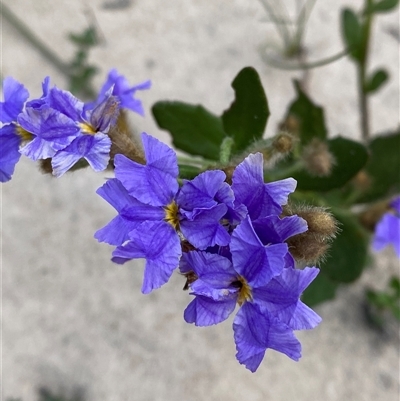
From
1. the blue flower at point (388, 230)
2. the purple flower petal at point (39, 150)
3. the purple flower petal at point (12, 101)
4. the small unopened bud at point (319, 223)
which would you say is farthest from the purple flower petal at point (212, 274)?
the blue flower at point (388, 230)

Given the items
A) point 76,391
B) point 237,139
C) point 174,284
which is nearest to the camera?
point 237,139

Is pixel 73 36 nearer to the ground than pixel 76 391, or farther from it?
farther from it

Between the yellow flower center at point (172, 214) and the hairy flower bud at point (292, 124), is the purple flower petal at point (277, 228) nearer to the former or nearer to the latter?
the yellow flower center at point (172, 214)

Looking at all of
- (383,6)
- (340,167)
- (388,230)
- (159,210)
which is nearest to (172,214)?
(159,210)

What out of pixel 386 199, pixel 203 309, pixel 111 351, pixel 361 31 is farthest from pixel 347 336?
pixel 203 309

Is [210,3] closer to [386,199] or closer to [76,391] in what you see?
[386,199]

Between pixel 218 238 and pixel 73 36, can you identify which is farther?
pixel 73 36

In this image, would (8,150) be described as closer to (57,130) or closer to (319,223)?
(57,130)
